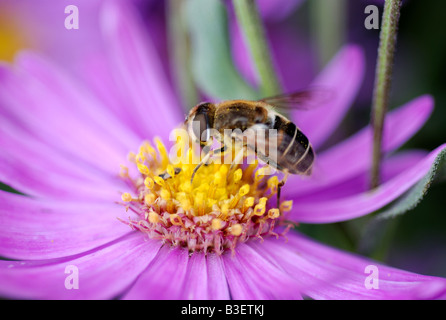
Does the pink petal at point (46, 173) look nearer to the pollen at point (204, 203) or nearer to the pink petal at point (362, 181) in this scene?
the pollen at point (204, 203)

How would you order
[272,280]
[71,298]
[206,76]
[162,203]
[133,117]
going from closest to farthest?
[71,298] < [272,280] < [162,203] < [206,76] < [133,117]

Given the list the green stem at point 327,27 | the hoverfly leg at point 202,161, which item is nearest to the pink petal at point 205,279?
the hoverfly leg at point 202,161

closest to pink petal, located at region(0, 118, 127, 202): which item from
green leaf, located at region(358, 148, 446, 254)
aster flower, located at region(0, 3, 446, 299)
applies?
aster flower, located at region(0, 3, 446, 299)

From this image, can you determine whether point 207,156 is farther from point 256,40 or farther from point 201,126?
point 256,40

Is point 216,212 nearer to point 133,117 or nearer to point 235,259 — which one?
point 235,259

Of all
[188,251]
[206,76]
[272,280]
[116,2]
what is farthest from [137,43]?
[272,280]

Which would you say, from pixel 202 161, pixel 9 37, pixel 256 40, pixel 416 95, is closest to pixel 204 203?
pixel 202 161
